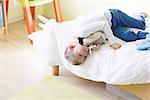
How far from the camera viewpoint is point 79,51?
6.21 feet

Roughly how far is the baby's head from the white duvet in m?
0.05

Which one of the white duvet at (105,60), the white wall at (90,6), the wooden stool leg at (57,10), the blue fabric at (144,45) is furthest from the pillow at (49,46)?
the white wall at (90,6)

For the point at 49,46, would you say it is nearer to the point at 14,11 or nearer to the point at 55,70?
the point at 55,70

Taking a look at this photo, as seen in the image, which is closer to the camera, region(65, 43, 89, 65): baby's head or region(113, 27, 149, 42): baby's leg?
region(65, 43, 89, 65): baby's head

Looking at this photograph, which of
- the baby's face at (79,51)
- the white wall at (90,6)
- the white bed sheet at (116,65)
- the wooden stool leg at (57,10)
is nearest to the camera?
the white bed sheet at (116,65)

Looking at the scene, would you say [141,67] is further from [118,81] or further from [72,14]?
[72,14]

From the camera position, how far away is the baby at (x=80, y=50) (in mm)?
1905

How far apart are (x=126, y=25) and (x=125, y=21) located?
0.13ft

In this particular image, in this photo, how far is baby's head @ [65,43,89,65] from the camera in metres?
1.90

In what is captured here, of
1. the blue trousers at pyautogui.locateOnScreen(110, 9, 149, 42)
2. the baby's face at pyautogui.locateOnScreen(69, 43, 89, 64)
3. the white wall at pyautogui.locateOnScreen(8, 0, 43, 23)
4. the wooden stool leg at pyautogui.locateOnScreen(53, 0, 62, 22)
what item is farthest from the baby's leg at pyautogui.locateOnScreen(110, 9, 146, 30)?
the white wall at pyautogui.locateOnScreen(8, 0, 43, 23)

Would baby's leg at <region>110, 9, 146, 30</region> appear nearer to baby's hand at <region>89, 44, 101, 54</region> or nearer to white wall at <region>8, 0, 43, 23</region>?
baby's hand at <region>89, 44, 101, 54</region>

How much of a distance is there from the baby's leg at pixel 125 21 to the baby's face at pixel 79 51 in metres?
0.43

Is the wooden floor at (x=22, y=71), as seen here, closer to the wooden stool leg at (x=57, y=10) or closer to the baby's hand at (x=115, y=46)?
the baby's hand at (x=115, y=46)

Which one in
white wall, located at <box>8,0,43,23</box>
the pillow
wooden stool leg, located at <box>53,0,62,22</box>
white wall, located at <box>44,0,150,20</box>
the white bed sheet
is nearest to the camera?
the white bed sheet
